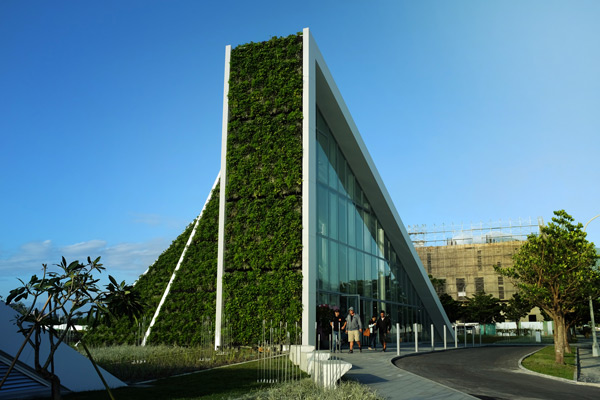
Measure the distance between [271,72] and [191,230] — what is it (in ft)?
25.7

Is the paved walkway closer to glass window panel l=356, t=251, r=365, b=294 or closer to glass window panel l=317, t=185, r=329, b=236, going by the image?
glass window panel l=317, t=185, r=329, b=236

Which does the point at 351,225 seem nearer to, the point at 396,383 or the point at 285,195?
the point at 285,195

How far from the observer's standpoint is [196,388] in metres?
9.00

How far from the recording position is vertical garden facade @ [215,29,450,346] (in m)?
17.9

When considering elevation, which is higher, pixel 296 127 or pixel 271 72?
pixel 271 72

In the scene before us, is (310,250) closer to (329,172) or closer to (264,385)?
(329,172)

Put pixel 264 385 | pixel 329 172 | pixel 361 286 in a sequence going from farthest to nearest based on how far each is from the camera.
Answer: pixel 361 286 → pixel 329 172 → pixel 264 385

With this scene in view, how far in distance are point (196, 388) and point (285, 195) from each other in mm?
10421

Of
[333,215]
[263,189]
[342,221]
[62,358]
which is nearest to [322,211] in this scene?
[333,215]

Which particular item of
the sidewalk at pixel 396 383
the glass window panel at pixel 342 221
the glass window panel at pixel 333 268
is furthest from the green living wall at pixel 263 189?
the sidewalk at pixel 396 383

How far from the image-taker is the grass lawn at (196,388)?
7.82 m

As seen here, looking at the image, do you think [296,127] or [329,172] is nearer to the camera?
[296,127]

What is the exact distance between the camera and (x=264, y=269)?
18.3 m

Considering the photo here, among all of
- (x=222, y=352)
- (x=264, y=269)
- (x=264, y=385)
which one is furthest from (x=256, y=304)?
(x=264, y=385)
